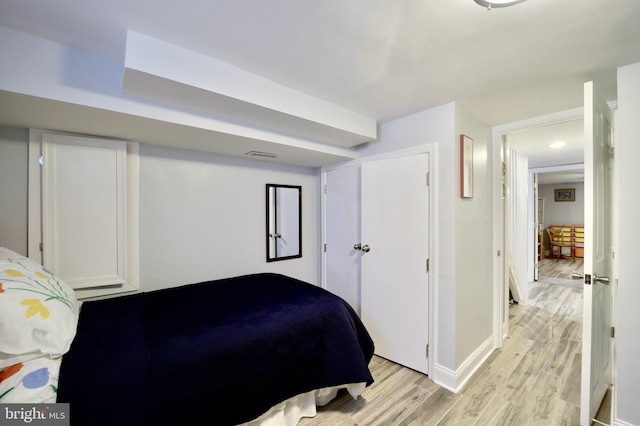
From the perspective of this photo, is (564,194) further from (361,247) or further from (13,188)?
(13,188)

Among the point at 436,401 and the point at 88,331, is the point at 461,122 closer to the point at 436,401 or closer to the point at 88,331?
the point at 436,401

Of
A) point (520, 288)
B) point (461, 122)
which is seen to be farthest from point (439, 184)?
point (520, 288)

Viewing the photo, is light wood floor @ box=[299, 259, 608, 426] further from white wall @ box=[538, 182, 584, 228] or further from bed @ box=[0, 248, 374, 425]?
white wall @ box=[538, 182, 584, 228]

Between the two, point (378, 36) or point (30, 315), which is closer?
point (30, 315)

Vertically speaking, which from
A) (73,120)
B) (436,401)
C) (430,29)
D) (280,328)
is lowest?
(436,401)

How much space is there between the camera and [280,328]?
60.4 inches

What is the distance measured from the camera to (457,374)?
2012 mm

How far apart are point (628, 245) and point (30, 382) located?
2989 mm

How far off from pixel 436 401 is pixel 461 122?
85.3 inches

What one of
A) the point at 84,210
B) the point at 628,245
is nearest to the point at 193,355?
the point at 84,210

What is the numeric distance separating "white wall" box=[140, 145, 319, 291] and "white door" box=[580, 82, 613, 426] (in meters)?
2.45

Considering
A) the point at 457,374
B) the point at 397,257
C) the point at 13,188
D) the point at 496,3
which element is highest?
the point at 496,3

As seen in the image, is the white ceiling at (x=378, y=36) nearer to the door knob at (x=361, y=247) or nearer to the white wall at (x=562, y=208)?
the door knob at (x=361, y=247)

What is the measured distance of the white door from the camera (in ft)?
4.76
